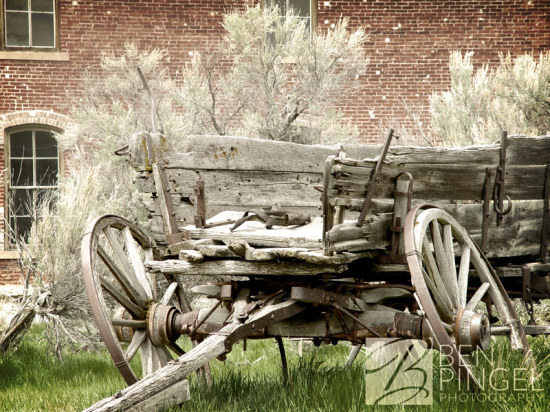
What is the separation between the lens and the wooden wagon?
3.55m

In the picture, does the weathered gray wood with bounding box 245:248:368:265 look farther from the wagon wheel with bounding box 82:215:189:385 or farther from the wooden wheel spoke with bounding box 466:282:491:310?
the wagon wheel with bounding box 82:215:189:385

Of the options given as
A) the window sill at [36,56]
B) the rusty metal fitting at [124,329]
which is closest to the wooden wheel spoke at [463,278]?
the rusty metal fitting at [124,329]

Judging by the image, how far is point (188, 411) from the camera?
12.4 ft

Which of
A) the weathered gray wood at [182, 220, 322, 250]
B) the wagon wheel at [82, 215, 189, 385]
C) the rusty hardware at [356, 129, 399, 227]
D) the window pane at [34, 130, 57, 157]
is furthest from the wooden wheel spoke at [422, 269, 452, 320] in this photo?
the window pane at [34, 130, 57, 157]

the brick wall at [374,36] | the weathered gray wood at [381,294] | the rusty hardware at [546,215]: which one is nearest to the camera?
the weathered gray wood at [381,294]

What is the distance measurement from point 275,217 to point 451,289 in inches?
42.8

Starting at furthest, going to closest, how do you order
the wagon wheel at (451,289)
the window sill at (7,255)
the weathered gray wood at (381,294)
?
1. the window sill at (7,255)
2. the weathered gray wood at (381,294)
3. the wagon wheel at (451,289)

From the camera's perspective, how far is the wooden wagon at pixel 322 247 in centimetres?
355

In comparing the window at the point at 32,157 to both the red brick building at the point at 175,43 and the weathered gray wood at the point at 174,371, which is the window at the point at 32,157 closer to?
the red brick building at the point at 175,43

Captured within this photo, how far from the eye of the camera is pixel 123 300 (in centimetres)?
417

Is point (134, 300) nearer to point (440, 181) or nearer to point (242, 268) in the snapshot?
point (242, 268)

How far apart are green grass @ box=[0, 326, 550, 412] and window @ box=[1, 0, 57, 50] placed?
21.8 ft

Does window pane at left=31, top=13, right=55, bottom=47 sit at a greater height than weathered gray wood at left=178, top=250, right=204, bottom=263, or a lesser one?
greater

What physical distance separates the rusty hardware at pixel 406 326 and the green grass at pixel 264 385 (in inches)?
14.1
